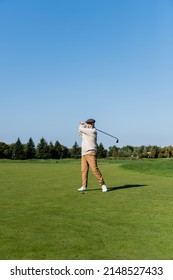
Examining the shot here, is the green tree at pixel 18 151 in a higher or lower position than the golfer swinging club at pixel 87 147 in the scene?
higher

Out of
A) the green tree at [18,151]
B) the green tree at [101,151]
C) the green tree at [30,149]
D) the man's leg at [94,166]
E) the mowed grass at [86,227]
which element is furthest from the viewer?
the green tree at [101,151]

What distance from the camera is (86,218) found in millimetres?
7621

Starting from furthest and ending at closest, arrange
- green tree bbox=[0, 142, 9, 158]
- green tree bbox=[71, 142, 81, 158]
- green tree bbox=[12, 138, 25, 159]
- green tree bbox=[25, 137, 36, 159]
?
green tree bbox=[71, 142, 81, 158] < green tree bbox=[0, 142, 9, 158] < green tree bbox=[25, 137, 36, 159] < green tree bbox=[12, 138, 25, 159]

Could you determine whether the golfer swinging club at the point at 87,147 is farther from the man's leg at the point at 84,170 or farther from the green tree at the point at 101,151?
the green tree at the point at 101,151

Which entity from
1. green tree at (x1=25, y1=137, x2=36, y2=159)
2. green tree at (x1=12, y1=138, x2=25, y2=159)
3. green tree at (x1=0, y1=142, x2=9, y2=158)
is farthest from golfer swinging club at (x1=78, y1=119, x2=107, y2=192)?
green tree at (x1=0, y1=142, x2=9, y2=158)

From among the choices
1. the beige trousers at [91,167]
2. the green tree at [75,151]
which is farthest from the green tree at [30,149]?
the beige trousers at [91,167]

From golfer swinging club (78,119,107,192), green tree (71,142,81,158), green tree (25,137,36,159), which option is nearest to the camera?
golfer swinging club (78,119,107,192)

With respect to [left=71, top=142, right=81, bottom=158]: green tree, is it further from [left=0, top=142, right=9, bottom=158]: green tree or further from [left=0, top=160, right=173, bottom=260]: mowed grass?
[left=0, top=160, right=173, bottom=260]: mowed grass

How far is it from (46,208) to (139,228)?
284 centimetres

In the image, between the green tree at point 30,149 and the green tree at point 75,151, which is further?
the green tree at point 75,151

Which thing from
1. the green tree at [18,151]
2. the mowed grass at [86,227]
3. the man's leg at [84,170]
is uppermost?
the green tree at [18,151]

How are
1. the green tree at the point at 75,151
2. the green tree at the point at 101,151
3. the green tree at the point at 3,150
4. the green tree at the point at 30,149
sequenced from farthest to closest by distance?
the green tree at the point at 75,151 → the green tree at the point at 101,151 → the green tree at the point at 3,150 → the green tree at the point at 30,149
